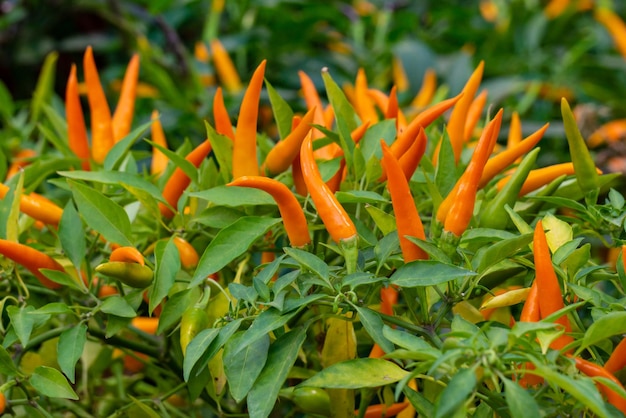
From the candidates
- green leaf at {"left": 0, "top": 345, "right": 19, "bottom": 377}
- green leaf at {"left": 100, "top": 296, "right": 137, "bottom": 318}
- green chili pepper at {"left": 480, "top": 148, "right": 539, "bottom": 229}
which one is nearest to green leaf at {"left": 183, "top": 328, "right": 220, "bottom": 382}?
green leaf at {"left": 100, "top": 296, "right": 137, "bottom": 318}

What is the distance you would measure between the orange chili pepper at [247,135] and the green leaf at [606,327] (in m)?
0.41

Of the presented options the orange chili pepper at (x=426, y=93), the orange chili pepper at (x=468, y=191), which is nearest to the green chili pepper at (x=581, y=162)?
the orange chili pepper at (x=468, y=191)

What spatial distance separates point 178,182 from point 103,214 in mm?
104

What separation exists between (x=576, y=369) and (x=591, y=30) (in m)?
1.91

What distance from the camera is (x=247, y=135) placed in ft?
3.06

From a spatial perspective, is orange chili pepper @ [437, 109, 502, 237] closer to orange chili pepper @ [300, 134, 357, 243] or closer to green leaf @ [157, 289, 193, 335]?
orange chili pepper @ [300, 134, 357, 243]

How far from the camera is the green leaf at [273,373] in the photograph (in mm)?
730

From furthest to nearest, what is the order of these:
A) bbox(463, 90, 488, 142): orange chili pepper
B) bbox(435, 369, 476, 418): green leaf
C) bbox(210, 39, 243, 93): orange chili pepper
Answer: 1. bbox(210, 39, 243, 93): orange chili pepper
2. bbox(463, 90, 488, 142): orange chili pepper
3. bbox(435, 369, 476, 418): green leaf

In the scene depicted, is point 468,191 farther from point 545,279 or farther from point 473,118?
point 473,118

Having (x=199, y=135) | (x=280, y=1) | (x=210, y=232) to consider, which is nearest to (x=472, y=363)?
(x=210, y=232)

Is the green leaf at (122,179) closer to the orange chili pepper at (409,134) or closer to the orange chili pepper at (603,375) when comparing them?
the orange chili pepper at (409,134)

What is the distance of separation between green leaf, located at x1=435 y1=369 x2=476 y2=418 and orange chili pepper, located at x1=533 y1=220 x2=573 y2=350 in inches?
6.4

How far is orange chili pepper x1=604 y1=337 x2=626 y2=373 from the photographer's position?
2.43ft

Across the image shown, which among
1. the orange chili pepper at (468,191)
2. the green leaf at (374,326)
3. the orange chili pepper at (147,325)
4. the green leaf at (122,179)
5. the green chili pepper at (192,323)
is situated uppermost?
the orange chili pepper at (468,191)
